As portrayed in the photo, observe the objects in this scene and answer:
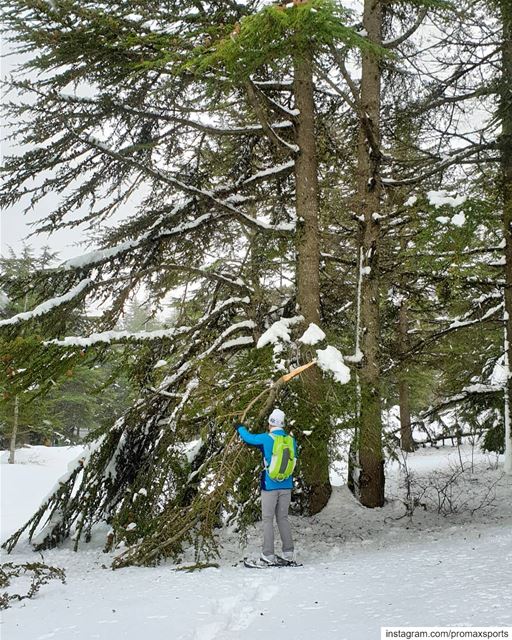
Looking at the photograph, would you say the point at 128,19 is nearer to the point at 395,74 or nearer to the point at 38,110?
the point at 38,110

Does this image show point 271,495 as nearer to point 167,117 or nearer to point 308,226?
point 308,226

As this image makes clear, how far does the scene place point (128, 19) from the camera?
6148mm

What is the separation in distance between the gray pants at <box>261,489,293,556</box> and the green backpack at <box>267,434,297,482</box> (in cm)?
25

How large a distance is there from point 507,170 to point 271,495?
273 inches

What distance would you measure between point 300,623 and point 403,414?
15162 millimetres

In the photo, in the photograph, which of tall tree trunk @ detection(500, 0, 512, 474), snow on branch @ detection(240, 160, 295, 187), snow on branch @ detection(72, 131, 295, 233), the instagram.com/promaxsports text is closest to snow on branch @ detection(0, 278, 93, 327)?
snow on branch @ detection(72, 131, 295, 233)

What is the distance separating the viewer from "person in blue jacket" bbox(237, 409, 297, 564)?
18.3 ft

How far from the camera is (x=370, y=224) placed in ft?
25.8

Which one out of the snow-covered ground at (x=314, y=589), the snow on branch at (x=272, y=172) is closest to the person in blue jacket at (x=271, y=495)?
the snow-covered ground at (x=314, y=589)

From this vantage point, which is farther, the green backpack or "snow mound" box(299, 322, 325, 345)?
"snow mound" box(299, 322, 325, 345)

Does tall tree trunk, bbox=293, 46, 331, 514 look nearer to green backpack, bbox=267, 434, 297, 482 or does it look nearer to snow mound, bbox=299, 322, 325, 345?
snow mound, bbox=299, 322, 325, 345

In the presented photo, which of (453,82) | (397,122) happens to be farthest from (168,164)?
(453,82)

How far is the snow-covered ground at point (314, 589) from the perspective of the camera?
3.40 meters

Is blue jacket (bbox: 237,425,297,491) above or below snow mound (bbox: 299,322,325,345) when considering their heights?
below
